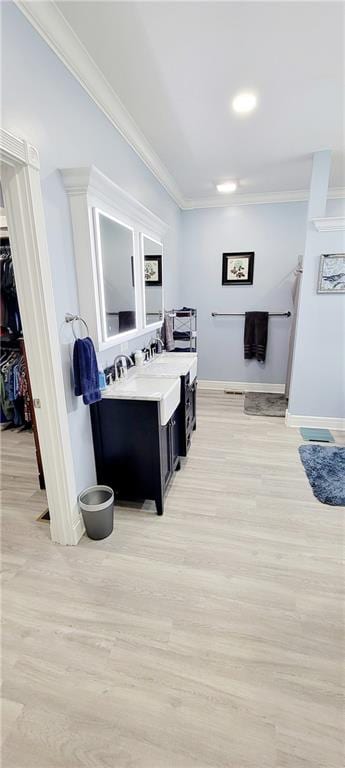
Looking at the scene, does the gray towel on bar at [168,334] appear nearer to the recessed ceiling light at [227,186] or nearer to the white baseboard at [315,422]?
the white baseboard at [315,422]

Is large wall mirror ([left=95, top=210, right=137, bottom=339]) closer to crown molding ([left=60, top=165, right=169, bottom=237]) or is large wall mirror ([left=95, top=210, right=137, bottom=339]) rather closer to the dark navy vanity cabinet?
crown molding ([left=60, top=165, right=169, bottom=237])

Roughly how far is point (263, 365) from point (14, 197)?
13.4 ft

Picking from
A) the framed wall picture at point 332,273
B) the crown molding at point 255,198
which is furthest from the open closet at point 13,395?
the framed wall picture at point 332,273

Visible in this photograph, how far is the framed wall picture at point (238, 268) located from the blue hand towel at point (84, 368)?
344 cm

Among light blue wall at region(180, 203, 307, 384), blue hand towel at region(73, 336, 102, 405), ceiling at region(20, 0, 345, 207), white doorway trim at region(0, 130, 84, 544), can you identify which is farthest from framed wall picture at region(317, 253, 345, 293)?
white doorway trim at region(0, 130, 84, 544)

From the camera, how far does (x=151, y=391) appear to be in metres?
2.15

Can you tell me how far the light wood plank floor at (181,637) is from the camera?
3.68 feet

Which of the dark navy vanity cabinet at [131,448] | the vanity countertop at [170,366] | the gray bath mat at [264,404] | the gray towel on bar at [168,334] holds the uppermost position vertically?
the gray towel on bar at [168,334]

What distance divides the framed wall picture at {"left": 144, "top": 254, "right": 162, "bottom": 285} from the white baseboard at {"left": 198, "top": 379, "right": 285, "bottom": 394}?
6.83 ft

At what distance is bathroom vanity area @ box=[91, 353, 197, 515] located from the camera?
2.06 m

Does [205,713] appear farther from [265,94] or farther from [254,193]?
[254,193]

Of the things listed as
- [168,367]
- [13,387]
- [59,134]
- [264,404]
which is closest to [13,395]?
[13,387]

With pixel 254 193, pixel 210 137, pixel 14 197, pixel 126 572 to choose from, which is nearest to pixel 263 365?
pixel 254 193

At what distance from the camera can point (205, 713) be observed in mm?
1194
